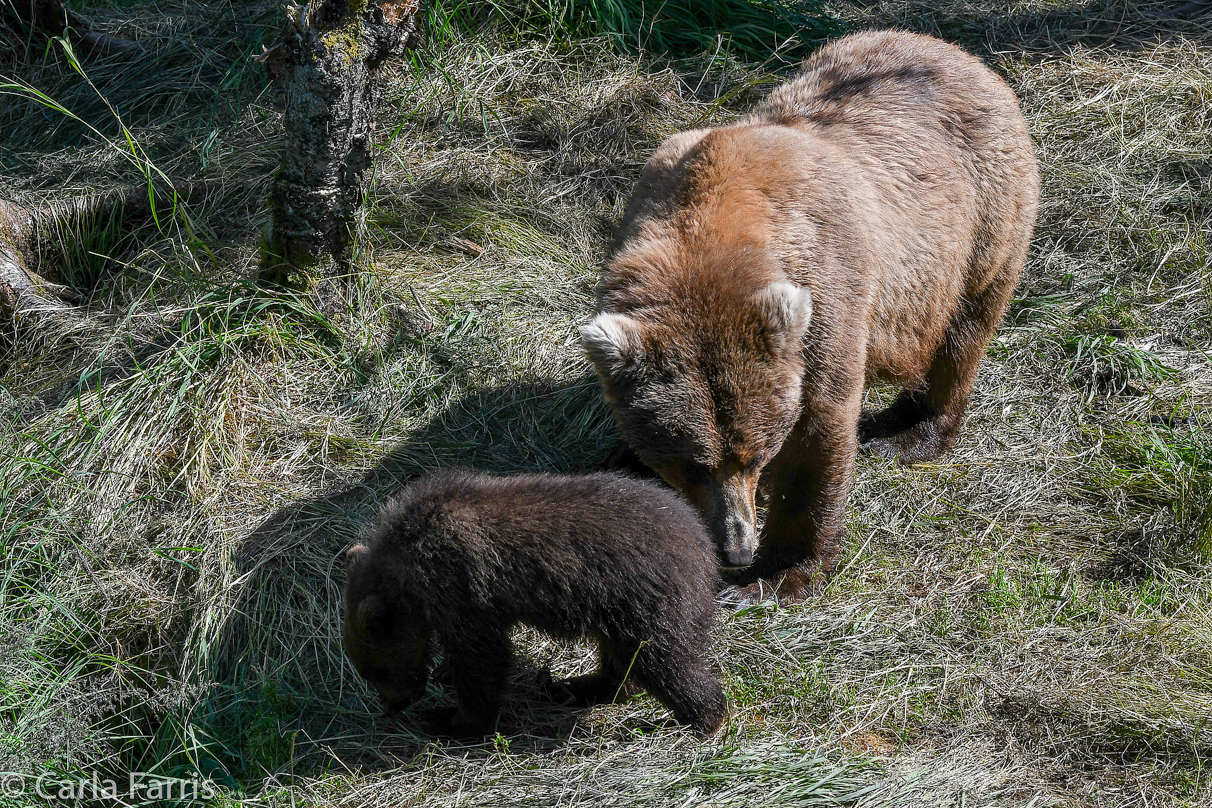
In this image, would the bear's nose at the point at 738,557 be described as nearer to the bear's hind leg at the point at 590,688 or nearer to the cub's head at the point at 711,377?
the cub's head at the point at 711,377

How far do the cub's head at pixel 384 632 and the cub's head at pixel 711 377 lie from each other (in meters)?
1.17

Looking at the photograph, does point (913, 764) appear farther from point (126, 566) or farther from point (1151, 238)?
point (1151, 238)

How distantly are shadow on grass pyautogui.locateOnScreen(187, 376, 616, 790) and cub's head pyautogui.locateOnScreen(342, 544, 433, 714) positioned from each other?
20cm

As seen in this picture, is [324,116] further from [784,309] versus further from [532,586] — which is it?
[532,586]

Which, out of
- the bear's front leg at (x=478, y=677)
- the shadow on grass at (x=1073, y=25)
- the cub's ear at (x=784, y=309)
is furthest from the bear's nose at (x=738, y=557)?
the shadow on grass at (x=1073, y=25)

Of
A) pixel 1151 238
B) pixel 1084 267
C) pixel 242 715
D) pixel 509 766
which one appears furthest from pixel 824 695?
pixel 1151 238

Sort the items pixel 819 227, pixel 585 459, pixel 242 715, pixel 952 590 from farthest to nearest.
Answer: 1. pixel 585 459
2. pixel 952 590
3. pixel 819 227
4. pixel 242 715

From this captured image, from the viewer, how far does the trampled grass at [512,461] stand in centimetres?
388

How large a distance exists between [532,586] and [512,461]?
1.52 meters

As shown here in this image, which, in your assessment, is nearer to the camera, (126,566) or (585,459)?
(126,566)

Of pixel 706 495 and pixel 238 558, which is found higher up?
pixel 706 495

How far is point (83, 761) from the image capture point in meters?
3.99

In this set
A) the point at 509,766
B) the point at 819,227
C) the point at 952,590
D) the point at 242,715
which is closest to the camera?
the point at 509,766

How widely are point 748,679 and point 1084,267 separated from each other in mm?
4192
